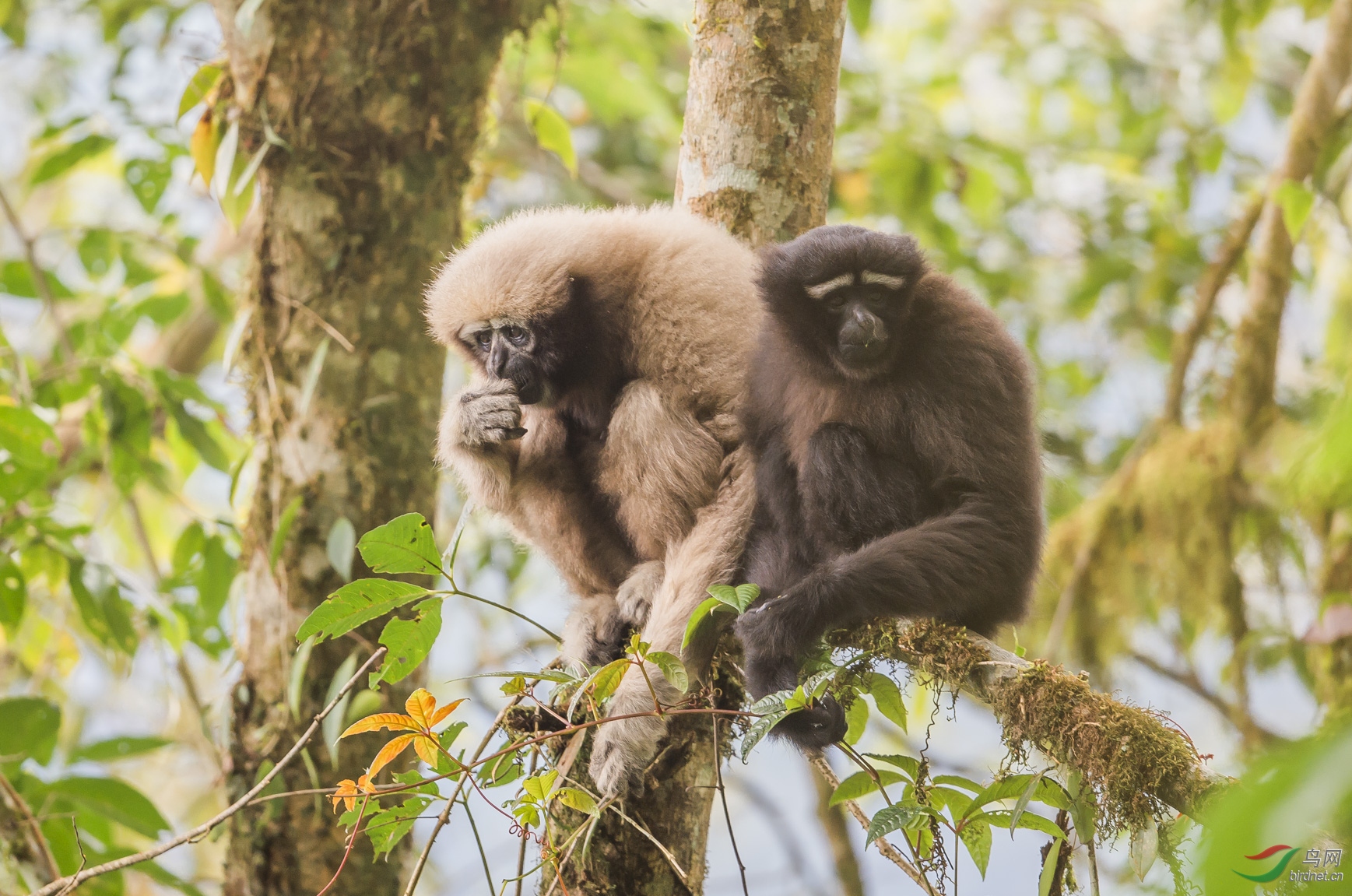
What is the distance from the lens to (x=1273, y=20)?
10797 mm

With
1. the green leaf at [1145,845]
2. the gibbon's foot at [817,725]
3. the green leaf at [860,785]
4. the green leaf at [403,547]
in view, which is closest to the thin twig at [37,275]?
the green leaf at [403,547]

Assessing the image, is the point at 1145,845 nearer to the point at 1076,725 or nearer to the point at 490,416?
the point at 1076,725

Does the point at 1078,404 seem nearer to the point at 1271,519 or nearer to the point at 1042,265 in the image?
the point at 1042,265

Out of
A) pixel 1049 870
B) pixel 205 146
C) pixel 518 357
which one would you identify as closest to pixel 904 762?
pixel 1049 870

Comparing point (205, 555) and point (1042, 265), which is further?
point (1042, 265)

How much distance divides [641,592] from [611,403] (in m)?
0.68

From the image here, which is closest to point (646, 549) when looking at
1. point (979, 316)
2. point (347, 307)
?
point (979, 316)

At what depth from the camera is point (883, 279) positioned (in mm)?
3064

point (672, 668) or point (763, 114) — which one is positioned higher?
point (763, 114)

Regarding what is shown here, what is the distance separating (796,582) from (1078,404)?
746cm

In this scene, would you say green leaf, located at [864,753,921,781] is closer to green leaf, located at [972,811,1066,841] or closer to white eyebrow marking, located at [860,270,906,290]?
green leaf, located at [972,811,1066,841]

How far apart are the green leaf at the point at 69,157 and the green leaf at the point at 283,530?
2.24m

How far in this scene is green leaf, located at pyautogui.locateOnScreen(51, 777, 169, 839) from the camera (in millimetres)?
4082

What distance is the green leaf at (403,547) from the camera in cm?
254
